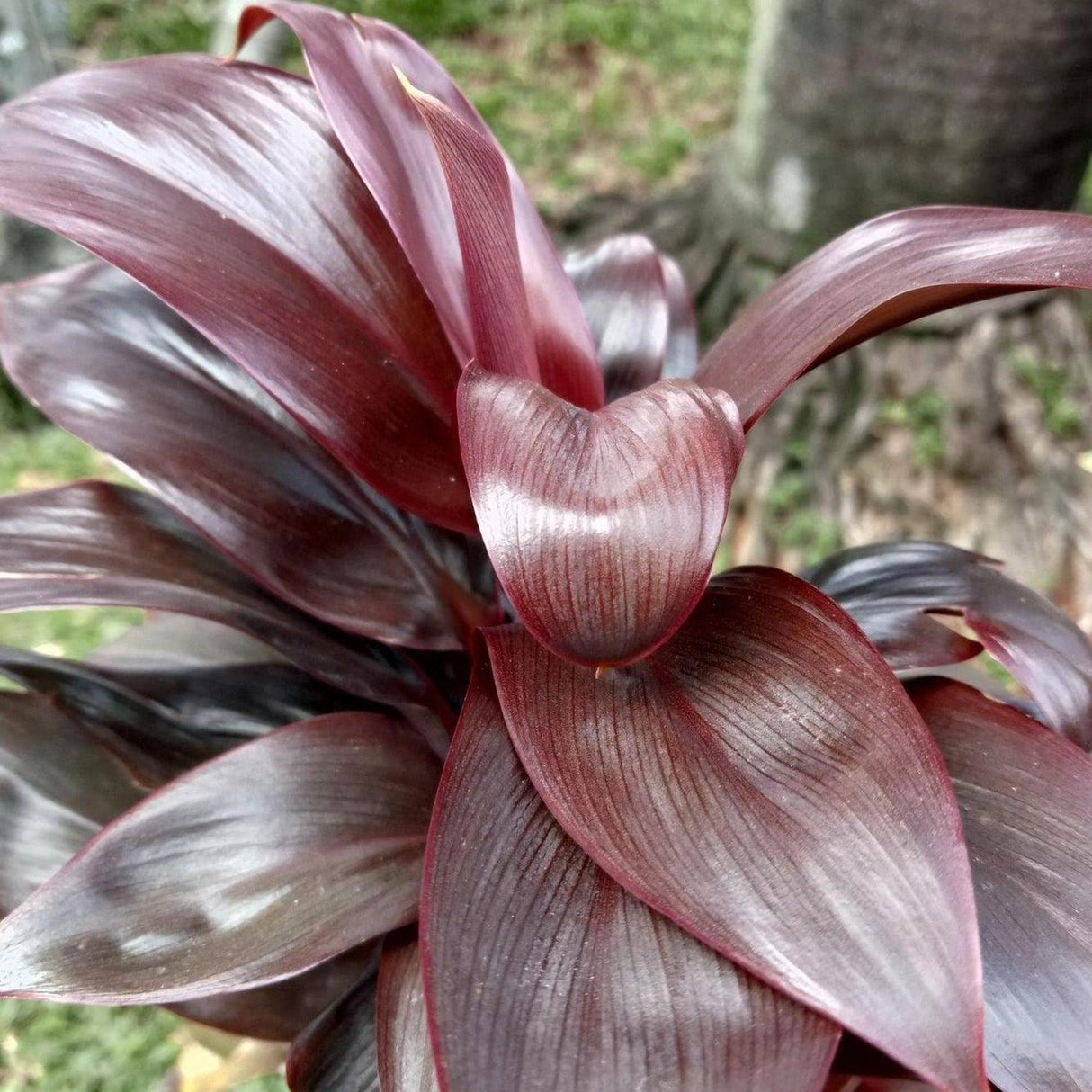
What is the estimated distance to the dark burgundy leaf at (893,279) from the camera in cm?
53

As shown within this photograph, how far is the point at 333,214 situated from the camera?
687mm

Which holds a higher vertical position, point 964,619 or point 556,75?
point 964,619

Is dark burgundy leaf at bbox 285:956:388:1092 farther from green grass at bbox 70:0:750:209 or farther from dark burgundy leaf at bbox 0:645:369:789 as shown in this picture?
green grass at bbox 70:0:750:209

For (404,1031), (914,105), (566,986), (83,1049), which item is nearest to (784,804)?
(566,986)

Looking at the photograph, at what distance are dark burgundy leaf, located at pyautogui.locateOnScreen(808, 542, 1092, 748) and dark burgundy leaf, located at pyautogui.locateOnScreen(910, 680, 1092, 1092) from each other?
0.04 metres

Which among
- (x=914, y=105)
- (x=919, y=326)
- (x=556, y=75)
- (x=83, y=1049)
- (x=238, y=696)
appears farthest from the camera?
(x=556, y=75)

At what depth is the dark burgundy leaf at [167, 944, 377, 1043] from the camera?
0.69 metres

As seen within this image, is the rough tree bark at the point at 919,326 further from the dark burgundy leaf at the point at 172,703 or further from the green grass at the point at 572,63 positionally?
the dark burgundy leaf at the point at 172,703

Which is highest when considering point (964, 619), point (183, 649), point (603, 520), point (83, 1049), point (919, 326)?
point (603, 520)

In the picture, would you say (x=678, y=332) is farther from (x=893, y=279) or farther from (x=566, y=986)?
(x=566, y=986)

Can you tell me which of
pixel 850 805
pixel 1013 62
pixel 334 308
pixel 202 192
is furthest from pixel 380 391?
pixel 1013 62

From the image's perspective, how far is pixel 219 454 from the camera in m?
0.70

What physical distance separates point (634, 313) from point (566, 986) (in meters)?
0.58

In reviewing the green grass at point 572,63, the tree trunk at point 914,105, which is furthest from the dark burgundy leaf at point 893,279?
the green grass at point 572,63
